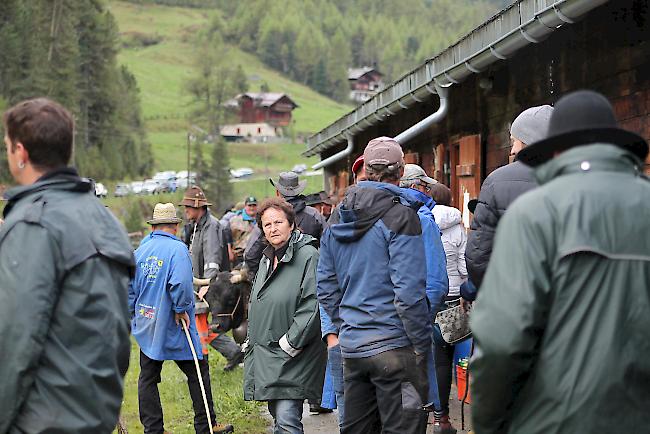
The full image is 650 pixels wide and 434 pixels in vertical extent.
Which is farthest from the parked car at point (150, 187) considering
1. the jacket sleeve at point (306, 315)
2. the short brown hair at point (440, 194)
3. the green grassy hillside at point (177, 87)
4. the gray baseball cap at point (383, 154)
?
the gray baseball cap at point (383, 154)

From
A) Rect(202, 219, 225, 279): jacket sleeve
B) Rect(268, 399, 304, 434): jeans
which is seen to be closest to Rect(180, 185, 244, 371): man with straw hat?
Rect(202, 219, 225, 279): jacket sleeve

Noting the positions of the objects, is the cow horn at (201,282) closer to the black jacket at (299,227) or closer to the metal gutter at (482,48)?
the black jacket at (299,227)

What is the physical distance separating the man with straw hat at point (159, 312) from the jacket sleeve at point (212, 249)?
278 cm

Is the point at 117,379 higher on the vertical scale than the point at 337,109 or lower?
lower

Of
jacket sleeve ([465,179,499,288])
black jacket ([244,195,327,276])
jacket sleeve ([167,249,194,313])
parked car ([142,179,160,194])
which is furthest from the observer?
parked car ([142,179,160,194])

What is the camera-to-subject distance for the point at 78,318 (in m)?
3.44

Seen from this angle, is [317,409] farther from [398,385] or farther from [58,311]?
[58,311]

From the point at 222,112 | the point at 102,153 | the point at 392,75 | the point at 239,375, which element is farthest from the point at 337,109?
the point at 239,375

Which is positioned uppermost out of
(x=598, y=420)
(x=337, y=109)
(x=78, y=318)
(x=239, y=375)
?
(x=337, y=109)

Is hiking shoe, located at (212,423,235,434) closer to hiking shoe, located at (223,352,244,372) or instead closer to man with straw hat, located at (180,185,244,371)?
man with straw hat, located at (180,185,244,371)

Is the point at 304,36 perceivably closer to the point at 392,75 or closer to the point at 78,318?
the point at 392,75

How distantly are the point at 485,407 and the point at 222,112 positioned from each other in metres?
99.1

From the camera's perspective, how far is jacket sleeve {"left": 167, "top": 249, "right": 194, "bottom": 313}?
735 cm

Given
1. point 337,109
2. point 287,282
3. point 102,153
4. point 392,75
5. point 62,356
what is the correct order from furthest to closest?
1. point 392,75
2. point 337,109
3. point 102,153
4. point 287,282
5. point 62,356
